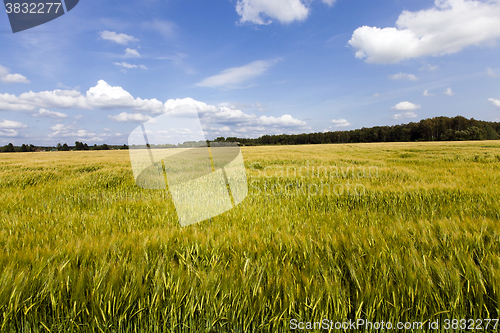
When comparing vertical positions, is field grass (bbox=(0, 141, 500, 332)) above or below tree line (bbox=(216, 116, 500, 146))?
below

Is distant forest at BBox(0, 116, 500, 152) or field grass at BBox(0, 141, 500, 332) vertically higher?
distant forest at BBox(0, 116, 500, 152)

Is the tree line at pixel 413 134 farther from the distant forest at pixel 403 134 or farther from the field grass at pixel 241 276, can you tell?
the field grass at pixel 241 276

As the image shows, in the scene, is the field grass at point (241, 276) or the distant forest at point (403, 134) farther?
the distant forest at point (403, 134)

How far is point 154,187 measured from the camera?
6.20 m

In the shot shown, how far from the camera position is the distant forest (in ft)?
289

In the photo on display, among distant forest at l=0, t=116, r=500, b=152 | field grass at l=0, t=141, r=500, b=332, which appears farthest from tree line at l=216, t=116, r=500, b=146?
field grass at l=0, t=141, r=500, b=332

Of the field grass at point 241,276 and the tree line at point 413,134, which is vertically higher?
the tree line at point 413,134

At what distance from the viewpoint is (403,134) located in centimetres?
10319

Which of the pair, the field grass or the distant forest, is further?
the distant forest

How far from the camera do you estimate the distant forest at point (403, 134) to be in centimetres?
8806

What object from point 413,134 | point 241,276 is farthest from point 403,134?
point 241,276

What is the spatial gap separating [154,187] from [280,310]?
5704 millimetres

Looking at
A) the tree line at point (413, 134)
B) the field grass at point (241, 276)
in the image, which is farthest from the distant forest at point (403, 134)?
the field grass at point (241, 276)

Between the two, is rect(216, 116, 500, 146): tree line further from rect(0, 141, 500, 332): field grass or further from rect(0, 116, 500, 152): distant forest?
rect(0, 141, 500, 332): field grass
